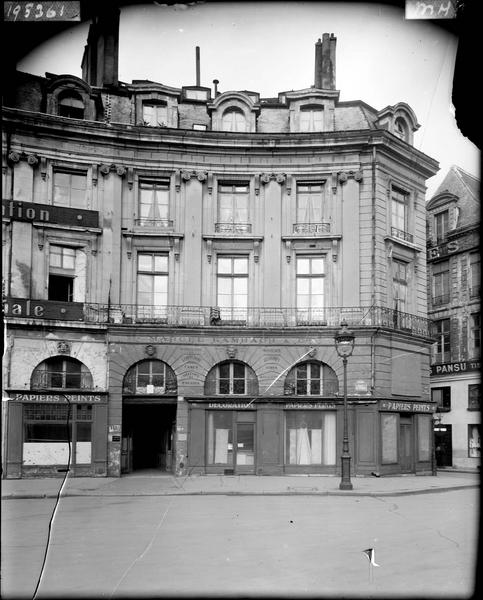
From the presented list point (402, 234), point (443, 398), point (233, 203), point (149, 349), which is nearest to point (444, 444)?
point (443, 398)

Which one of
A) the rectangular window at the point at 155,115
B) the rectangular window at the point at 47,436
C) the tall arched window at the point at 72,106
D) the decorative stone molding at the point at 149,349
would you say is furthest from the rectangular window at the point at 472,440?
the tall arched window at the point at 72,106

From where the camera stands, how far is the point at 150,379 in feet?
90.2

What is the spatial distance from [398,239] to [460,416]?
1194 centimetres

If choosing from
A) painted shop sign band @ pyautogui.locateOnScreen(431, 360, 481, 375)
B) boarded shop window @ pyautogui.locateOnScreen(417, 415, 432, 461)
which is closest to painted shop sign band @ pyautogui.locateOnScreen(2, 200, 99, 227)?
boarded shop window @ pyautogui.locateOnScreen(417, 415, 432, 461)

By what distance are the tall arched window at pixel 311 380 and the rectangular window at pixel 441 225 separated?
7.60 meters

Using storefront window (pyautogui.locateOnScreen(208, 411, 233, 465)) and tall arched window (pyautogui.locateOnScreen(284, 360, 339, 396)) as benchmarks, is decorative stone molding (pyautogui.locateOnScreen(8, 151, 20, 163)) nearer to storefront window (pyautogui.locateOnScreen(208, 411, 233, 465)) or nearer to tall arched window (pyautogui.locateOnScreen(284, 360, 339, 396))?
storefront window (pyautogui.locateOnScreen(208, 411, 233, 465))

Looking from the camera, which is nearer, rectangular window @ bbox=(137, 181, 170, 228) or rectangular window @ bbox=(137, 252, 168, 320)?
rectangular window @ bbox=(137, 252, 168, 320)

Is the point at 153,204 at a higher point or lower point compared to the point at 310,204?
lower

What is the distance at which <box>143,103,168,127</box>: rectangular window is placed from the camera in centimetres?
2819

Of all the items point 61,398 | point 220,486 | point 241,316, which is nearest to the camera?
point 220,486

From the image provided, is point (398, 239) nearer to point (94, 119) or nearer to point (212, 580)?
point (94, 119)

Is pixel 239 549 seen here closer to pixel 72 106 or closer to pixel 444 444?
pixel 72 106

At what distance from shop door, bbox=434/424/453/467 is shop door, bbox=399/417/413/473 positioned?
891cm

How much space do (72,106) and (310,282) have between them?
11.2 m
